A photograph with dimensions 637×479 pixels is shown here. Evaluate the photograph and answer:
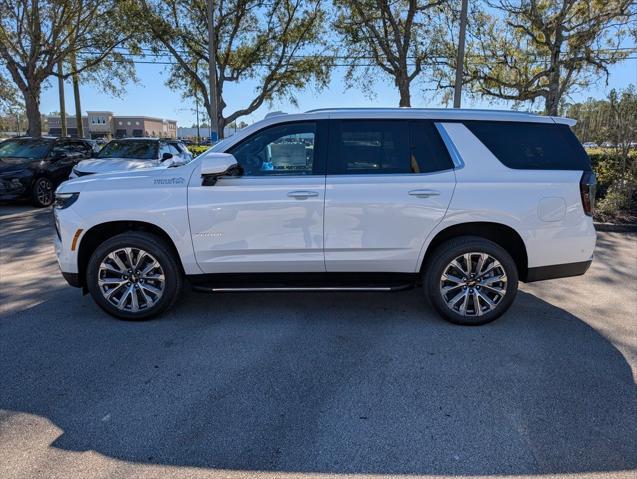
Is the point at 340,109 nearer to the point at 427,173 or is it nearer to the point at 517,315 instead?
the point at 427,173

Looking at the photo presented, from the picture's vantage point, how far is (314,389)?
332cm

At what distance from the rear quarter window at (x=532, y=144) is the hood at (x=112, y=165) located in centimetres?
759

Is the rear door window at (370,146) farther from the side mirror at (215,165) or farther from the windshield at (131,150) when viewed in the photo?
the windshield at (131,150)

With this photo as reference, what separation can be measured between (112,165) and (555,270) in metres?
8.97

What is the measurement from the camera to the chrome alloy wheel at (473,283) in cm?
435

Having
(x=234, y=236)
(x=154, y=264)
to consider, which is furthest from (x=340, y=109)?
(x=154, y=264)

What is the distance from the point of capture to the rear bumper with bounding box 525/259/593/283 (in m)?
4.42

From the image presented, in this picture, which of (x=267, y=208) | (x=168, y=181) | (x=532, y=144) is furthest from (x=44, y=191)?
(x=532, y=144)

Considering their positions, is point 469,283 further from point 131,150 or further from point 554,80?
point 554,80

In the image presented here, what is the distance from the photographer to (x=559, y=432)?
2844 mm

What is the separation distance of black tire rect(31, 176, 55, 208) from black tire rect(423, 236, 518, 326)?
1033 cm

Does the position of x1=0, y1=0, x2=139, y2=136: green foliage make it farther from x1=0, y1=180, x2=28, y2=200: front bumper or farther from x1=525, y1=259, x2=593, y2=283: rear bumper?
x1=525, y1=259, x2=593, y2=283: rear bumper

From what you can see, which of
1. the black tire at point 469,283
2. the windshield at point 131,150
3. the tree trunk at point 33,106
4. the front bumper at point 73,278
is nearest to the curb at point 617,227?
the black tire at point 469,283

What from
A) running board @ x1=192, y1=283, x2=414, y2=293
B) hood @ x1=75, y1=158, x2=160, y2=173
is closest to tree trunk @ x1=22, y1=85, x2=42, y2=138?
hood @ x1=75, y1=158, x2=160, y2=173
